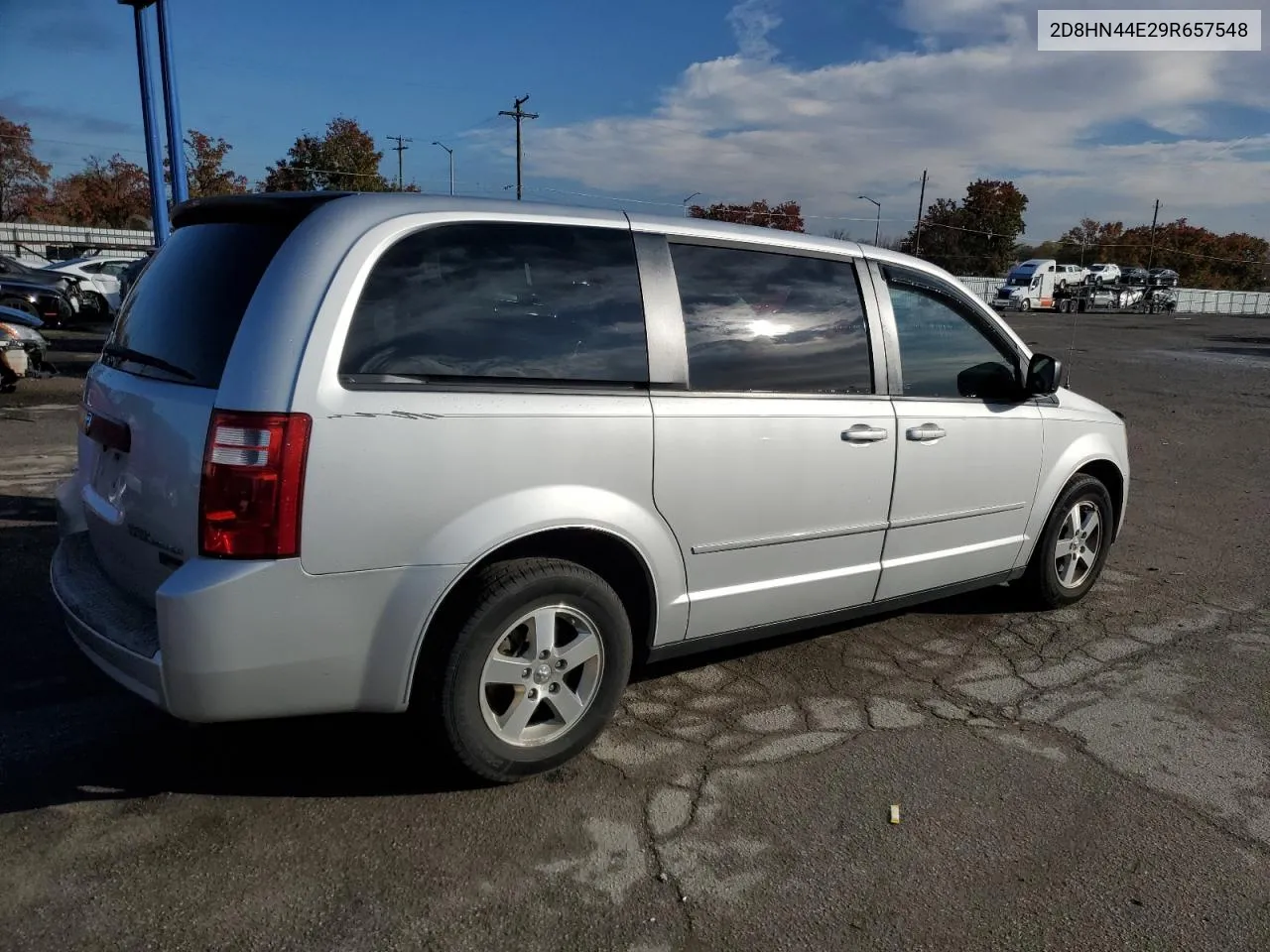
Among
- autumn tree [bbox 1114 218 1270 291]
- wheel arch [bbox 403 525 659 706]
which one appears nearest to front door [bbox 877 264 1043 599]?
wheel arch [bbox 403 525 659 706]

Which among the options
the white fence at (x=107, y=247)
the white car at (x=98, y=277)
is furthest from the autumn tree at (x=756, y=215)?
the white car at (x=98, y=277)

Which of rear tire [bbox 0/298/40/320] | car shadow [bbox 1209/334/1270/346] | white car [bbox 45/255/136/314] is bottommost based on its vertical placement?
car shadow [bbox 1209/334/1270/346]

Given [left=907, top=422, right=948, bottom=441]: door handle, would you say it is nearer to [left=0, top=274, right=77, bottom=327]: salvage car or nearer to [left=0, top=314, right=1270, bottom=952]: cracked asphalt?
[left=0, top=314, right=1270, bottom=952]: cracked asphalt

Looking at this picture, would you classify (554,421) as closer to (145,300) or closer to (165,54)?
(145,300)

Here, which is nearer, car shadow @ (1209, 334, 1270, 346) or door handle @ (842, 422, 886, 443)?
door handle @ (842, 422, 886, 443)

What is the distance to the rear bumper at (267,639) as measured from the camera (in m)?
2.66

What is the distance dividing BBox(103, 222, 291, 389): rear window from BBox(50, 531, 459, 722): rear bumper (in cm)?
61

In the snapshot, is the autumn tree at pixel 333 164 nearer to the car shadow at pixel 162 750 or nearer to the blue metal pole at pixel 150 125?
the blue metal pole at pixel 150 125

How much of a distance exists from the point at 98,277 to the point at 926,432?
73.8ft

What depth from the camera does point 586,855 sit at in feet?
9.46

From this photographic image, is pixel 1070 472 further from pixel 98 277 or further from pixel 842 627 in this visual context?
pixel 98 277

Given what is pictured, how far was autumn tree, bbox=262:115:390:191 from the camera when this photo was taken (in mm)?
44125

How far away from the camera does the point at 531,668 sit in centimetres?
316

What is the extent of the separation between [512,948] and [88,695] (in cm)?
227
